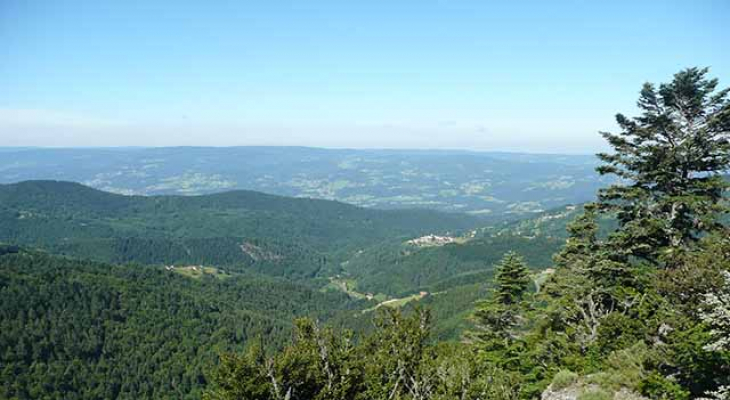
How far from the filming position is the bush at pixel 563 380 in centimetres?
2047

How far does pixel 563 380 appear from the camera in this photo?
67.8 feet

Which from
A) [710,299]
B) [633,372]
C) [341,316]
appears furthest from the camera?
[341,316]

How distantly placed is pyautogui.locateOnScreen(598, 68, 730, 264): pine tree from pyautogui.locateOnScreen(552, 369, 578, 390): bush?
909 centimetres

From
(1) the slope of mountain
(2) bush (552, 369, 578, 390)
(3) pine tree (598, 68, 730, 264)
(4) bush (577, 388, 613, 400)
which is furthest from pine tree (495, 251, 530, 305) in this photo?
(1) the slope of mountain

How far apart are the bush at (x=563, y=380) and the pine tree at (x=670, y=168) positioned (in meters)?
9.09

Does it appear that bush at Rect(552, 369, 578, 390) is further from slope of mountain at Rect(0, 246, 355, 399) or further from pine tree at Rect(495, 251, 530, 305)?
slope of mountain at Rect(0, 246, 355, 399)

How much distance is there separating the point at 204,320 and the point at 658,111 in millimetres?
165085

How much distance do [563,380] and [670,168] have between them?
1501cm

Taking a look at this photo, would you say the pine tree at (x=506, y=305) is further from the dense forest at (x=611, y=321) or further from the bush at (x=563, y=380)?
the bush at (x=563, y=380)

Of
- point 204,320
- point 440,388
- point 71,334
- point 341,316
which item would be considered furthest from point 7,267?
point 440,388

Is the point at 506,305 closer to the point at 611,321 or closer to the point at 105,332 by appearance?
the point at 611,321

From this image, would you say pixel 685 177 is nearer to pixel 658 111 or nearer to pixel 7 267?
pixel 658 111

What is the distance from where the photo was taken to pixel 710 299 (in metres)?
11.6

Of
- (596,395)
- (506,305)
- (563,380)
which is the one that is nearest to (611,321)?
(563,380)
